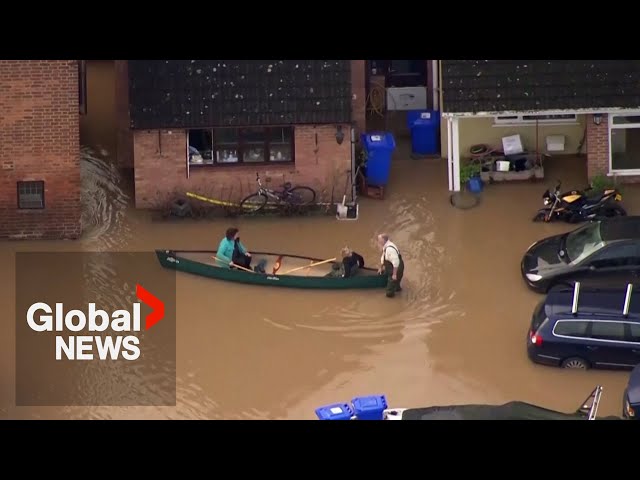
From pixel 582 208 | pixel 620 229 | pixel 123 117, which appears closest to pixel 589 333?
pixel 620 229

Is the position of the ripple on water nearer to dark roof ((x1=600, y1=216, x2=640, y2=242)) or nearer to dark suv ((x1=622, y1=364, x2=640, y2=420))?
dark roof ((x1=600, y1=216, x2=640, y2=242))

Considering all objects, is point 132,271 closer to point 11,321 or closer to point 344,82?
point 11,321

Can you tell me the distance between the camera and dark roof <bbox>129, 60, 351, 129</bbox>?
2864cm

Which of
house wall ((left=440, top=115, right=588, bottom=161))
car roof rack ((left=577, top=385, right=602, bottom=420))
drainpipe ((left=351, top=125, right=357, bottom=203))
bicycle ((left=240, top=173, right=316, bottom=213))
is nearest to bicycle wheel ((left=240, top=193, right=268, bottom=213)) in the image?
bicycle ((left=240, top=173, right=316, bottom=213))

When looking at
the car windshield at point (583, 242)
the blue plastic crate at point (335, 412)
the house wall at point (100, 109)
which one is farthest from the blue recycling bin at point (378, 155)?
the blue plastic crate at point (335, 412)

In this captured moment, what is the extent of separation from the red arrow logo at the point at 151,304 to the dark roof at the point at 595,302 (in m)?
6.90

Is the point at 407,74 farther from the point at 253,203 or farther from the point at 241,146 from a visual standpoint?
the point at 253,203

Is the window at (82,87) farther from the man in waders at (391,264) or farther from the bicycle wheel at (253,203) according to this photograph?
the man in waders at (391,264)

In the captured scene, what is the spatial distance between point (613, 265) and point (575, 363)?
2.74 metres

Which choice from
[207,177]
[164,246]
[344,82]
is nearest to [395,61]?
[344,82]

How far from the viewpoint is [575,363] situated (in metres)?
22.3

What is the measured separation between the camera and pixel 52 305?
985 inches

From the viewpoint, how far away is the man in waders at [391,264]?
24891 mm

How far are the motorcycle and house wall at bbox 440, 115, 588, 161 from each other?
2834 millimetres
